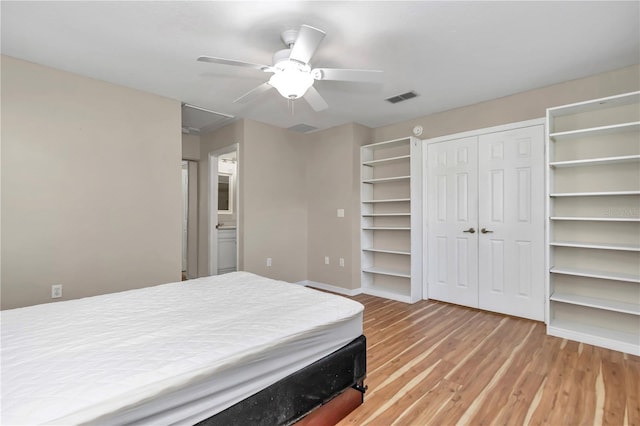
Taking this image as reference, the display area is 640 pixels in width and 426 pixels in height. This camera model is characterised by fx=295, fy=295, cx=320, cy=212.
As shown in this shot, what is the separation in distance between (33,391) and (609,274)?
389 centimetres

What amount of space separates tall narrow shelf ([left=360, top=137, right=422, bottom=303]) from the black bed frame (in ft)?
7.87

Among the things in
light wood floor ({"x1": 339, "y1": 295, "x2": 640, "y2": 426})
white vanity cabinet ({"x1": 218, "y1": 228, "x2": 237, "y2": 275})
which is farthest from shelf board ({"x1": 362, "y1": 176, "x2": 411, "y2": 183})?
white vanity cabinet ({"x1": 218, "y1": 228, "x2": 237, "y2": 275})

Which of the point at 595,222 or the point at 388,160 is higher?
the point at 388,160

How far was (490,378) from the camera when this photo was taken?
2.09 metres

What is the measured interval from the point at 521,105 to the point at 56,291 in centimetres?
509

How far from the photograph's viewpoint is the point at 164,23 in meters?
2.09

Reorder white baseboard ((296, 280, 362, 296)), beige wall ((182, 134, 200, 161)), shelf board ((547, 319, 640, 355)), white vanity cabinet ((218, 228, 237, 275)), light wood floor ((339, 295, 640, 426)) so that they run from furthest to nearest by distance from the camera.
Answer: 1. white vanity cabinet ((218, 228, 237, 275))
2. beige wall ((182, 134, 200, 161))
3. white baseboard ((296, 280, 362, 296))
4. shelf board ((547, 319, 640, 355))
5. light wood floor ((339, 295, 640, 426))

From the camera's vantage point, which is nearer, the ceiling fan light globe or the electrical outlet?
the ceiling fan light globe

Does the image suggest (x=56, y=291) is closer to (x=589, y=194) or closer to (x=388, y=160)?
(x=388, y=160)

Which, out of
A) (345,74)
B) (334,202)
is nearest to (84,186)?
(345,74)

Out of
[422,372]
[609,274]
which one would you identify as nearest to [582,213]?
[609,274]

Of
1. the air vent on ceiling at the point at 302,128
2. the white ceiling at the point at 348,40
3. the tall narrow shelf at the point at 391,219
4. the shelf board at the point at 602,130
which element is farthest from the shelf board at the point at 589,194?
the air vent on ceiling at the point at 302,128

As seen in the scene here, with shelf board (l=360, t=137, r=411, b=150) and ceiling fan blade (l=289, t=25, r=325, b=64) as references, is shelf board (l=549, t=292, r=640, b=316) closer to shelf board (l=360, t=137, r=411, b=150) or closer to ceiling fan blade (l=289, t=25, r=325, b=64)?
shelf board (l=360, t=137, r=411, b=150)

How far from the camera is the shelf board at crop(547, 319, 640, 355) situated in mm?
2467
